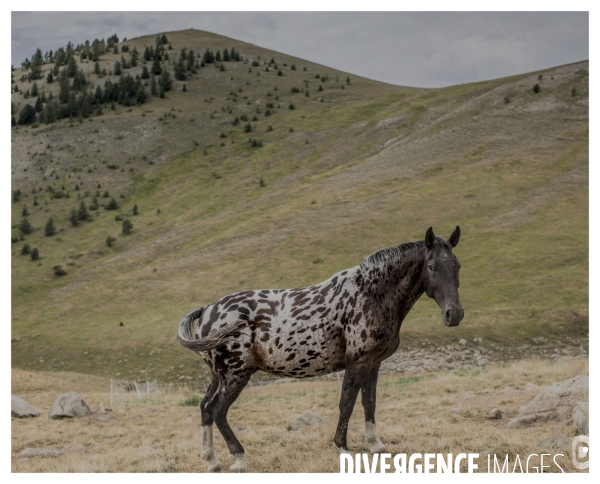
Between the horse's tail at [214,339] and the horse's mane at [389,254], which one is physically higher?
the horse's mane at [389,254]

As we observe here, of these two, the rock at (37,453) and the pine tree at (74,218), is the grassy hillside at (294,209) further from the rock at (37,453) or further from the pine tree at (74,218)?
the rock at (37,453)

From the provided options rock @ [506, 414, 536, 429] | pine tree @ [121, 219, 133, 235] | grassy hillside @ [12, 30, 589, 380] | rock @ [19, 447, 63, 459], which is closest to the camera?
rock @ [19, 447, 63, 459]

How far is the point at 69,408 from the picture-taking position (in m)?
17.0

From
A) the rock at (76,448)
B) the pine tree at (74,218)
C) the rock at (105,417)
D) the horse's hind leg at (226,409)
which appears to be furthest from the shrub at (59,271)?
the horse's hind leg at (226,409)

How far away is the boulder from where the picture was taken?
1220 centimetres

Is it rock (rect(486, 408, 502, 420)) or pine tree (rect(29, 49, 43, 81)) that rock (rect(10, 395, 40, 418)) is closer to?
rock (rect(486, 408, 502, 420))

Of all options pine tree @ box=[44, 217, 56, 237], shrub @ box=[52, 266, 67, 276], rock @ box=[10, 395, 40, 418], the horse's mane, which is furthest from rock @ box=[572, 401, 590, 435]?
pine tree @ box=[44, 217, 56, 237]

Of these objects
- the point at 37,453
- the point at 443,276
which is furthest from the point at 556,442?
the point at 37,453

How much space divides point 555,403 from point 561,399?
0.16 metres

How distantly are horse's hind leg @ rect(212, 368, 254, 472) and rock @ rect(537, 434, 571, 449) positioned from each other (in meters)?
5.28

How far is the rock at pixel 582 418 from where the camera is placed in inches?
419

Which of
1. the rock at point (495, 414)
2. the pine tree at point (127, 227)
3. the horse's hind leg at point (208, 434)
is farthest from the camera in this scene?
the pine tree at point (127, 227)

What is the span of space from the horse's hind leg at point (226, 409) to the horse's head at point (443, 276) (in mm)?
3458

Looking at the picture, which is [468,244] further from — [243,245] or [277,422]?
[277,422]
